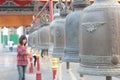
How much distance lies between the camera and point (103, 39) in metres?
3.44

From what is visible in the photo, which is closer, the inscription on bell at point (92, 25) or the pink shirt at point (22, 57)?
the inscription on bell at point (92, 25)

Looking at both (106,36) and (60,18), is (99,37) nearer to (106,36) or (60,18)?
(106,36)

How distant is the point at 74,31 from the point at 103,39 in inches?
41.4

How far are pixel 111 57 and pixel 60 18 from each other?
229cm

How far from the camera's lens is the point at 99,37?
3.46m

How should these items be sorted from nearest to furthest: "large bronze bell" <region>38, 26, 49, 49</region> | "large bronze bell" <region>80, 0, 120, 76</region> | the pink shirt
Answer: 1. "large bronze bell" <region>80, 0, 120, 76</region>
2. "large bronze bell" <region>38, 26, 49, 49</region>
3. the pink shirt

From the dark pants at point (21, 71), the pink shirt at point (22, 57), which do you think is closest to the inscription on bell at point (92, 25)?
the pink shirt at point (22, 57)

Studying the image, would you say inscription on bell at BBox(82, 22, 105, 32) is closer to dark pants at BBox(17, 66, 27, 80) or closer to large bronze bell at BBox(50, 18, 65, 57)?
large bronze bell at BBox(50, 18, 65, 57)

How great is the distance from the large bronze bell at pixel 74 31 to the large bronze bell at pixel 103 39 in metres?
0.81

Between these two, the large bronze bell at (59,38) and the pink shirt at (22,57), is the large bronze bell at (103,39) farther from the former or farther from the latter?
the pink shirt at (22,57)

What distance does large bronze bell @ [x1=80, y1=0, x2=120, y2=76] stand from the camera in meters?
3.45

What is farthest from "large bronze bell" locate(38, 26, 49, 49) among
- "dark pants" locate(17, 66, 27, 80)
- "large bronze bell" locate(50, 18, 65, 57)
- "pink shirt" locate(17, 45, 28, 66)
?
"large bronze bell" locate(50, 18, 65, 57)

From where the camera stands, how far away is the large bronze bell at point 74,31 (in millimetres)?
4367

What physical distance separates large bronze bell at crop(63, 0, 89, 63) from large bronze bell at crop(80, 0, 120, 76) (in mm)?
810
